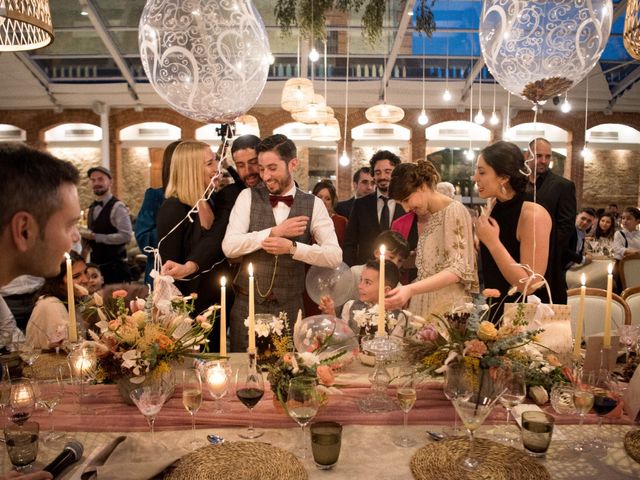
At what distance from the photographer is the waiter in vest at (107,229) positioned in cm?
494

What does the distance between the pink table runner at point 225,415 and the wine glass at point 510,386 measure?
128 mm

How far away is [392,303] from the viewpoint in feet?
6.56

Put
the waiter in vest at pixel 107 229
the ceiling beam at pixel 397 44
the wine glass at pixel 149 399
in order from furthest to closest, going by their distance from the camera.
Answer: the ceiling beam at pixel 397 44, the waiter in vest at pixel 107 229, the wine glass at pixel 149 399

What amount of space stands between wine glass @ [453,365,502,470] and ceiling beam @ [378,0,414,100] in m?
7.63

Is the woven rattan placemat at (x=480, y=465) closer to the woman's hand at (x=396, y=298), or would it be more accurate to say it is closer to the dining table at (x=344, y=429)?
the dining table at (x=344, y=429)

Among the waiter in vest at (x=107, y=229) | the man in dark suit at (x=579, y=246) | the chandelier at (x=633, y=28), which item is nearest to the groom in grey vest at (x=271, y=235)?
the chandelier at (x=633, y=28)

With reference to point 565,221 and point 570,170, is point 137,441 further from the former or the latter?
point 570,170

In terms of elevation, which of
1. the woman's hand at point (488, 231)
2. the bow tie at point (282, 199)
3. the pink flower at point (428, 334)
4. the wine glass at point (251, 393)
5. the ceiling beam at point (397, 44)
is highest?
the ceiling beam at point (397, 44)

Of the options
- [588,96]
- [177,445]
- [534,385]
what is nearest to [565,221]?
[534,385]

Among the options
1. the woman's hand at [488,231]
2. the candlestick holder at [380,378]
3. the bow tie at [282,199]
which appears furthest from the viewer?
the bow tie at [282,199]

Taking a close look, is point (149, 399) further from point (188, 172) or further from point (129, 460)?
point (188, 172)

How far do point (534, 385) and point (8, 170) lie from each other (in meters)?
1.69

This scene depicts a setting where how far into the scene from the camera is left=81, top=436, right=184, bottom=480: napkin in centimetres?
123

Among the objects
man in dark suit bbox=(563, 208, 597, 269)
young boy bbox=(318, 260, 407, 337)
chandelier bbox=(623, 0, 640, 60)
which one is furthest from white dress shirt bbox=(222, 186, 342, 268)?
man in dark suit bbox=(563, 208, 597, 269)
